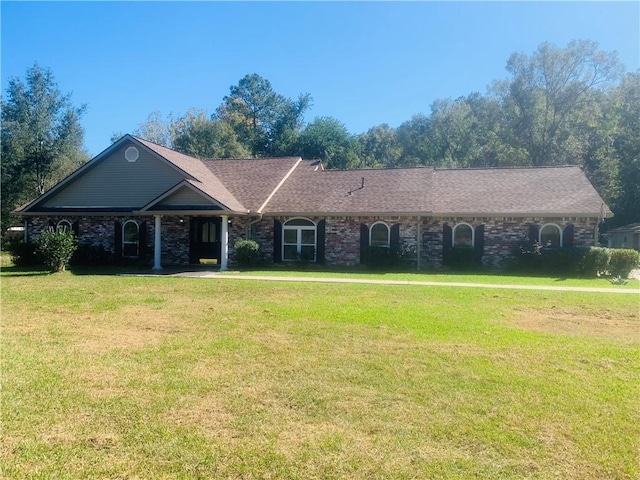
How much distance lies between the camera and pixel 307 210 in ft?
67.3

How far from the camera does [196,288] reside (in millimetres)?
13438

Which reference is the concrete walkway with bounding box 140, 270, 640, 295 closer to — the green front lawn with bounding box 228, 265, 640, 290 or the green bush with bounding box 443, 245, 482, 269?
the green front lawn with bounding box 228, 265, 640, 290

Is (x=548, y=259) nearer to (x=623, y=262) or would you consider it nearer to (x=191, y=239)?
(x=623, y=262)

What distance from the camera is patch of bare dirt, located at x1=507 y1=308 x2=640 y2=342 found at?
7964 millimetres

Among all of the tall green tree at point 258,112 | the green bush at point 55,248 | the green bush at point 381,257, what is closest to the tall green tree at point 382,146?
the tall green tree at point 258,112

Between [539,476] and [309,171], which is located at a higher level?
[309,171]

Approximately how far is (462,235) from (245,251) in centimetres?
930

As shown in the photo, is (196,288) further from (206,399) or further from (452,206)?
(452,206)

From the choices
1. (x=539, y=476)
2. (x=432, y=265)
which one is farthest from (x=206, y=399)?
(x=432, y=265)

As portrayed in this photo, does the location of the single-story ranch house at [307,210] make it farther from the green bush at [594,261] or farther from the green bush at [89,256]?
the green bush at [594,261]

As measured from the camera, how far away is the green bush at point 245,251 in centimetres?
2014

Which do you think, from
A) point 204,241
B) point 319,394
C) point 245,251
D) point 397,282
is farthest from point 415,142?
point 319,394

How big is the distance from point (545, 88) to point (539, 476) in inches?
1722

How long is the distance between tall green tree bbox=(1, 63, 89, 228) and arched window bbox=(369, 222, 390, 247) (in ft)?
103
